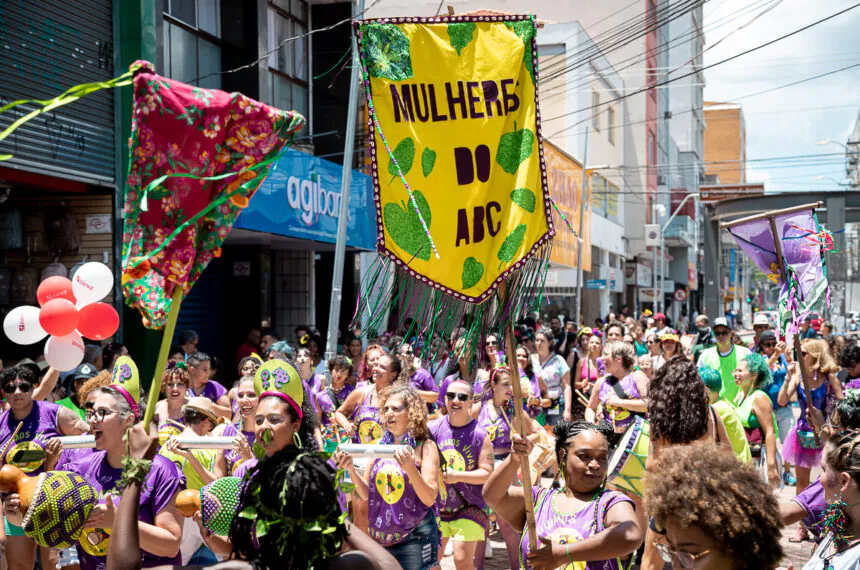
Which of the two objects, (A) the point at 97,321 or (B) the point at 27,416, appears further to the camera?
(A) the point at 97,321

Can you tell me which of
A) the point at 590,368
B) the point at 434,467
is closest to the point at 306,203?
the point at 590,368

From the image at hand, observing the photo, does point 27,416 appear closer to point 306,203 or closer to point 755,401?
point 755,401

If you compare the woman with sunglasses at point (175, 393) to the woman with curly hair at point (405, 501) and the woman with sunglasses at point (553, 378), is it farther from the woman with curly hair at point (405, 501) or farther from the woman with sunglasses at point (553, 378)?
the woman with sunglasses at point (553, 378)

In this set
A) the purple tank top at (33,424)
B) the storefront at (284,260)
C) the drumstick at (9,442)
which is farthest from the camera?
the storefront at (284,260)

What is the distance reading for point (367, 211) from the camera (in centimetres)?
1936

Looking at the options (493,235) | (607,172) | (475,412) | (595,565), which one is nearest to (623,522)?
(595,565)

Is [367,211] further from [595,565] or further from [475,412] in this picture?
[595,565]

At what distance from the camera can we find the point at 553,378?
37.2 ft

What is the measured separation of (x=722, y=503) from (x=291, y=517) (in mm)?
1303

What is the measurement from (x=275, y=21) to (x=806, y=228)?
11715mm

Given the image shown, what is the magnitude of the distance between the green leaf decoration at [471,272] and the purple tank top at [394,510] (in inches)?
72.3

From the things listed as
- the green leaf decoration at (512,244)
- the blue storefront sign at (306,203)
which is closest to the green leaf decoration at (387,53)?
the green leaf decoration at (512,244)

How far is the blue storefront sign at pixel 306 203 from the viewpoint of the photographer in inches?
559

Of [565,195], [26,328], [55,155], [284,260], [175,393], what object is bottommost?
[175,393]
